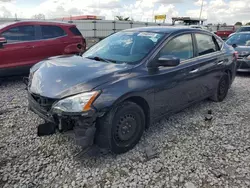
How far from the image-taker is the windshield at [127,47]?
3252 mm

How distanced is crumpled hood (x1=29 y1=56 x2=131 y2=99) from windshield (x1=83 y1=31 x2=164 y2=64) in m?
0.26

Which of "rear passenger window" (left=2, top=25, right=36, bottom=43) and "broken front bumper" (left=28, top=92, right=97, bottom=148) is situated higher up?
"rear passenger window" (left=2, top=25, right=36, bottom=43)

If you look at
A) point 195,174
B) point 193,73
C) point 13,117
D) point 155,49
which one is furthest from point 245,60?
point 13,117

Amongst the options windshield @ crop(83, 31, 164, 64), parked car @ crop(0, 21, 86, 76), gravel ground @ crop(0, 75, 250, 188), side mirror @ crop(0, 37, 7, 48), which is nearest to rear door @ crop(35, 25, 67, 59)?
parked car @ crop(0, 21, 86, 76)

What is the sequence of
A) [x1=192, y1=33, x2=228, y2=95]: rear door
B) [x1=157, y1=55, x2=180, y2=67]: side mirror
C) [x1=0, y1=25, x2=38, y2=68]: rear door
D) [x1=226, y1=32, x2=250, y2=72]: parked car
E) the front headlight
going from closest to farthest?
the front headlight, [x1=157, y1=55, x2=180, y2=67]: side mirror, [x1=192, y1=33, x2=228, y2=95]: rear door, [x1=0, y1=25, x2=38, y2=68]: rear door, [x1=226, y1=32, x2=250, y2=72]: parked car

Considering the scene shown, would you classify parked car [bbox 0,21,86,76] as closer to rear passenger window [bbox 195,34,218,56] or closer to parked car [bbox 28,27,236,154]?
parked car [bbox 28,27,236,154]

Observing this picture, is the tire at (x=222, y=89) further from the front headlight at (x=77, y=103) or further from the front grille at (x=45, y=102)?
the front grille at (x=45, y=102)

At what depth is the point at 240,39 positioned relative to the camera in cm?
866

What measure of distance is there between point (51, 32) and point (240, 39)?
23.4 feet

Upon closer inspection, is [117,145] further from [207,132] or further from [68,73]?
[207,132]

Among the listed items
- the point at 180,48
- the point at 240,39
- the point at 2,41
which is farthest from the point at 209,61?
the point at 240,39

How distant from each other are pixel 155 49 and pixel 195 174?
179 centimetres

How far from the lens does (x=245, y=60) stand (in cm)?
750

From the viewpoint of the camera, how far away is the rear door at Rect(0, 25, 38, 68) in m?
5.73
